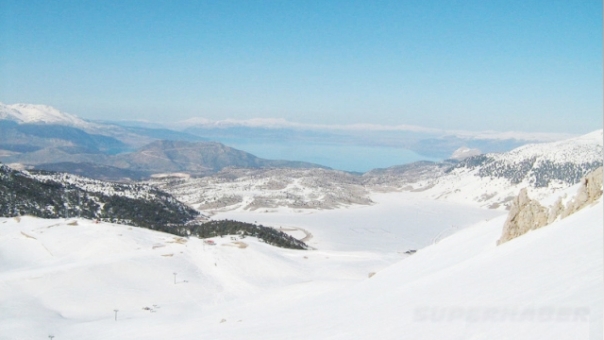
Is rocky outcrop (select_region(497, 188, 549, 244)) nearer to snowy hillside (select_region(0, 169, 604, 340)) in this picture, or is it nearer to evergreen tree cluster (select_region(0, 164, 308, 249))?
snowy hillside (select_region(0, 169, 604, 340))

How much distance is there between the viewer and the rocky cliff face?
64.6 ft

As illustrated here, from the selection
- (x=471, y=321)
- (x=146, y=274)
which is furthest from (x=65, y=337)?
(x=471, y=321)

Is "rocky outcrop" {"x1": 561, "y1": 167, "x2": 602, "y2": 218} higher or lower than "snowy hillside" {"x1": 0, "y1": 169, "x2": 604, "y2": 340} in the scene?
higher

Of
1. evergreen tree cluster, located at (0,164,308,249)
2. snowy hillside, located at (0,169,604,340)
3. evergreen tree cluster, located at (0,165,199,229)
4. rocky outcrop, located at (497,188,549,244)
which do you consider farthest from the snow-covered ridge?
rocky outcrop, located at (497,188,549,244)

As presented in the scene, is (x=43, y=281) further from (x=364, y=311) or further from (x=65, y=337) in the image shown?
(x=364, y=311)

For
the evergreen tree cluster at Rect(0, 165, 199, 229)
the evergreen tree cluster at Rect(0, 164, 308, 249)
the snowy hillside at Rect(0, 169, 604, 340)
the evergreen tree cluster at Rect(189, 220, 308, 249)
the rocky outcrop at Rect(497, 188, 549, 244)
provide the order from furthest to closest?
the evergreen tree cluster at Rect(0, 165, 199, 229)
the evergreen tree cluster at Rect(0, 164, 308, 249)
the evergreen tree cluster at Rect(189, 220, 308, 249)
the rocky outcrop at Rect(497, 188, 549, 244)
the snowy hillside at Rect(0, 169, 604, 340)

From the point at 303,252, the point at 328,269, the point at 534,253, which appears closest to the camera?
the point at 534,253

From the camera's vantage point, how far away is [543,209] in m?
23.6

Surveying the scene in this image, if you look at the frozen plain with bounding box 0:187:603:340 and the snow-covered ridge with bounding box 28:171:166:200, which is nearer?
the frozen plain with bounding box 0:187:603:340

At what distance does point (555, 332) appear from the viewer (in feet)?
23.5

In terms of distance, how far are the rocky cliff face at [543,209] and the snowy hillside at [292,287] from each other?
6.37 feet

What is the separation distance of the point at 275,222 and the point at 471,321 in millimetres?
137837

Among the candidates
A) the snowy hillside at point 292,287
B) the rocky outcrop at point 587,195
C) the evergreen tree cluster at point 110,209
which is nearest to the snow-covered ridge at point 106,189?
the evergreen tree cluster at point 110,209

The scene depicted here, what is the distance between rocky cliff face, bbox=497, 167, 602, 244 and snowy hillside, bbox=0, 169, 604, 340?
1943mm
